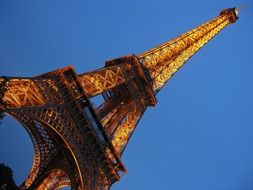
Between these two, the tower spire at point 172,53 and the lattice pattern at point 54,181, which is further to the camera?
the tower spire at point 172,53

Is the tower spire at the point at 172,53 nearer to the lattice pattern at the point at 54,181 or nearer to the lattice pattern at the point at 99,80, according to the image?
the lattice pattern at the point at 99,80

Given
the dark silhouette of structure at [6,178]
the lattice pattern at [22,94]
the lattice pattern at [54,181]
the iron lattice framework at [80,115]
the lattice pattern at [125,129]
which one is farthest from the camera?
the lattice pattern at [125,129]

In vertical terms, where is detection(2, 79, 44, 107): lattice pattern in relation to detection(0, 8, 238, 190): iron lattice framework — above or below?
above

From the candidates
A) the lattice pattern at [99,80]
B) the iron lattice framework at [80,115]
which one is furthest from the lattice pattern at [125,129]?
the lattice pattern at [99,80]

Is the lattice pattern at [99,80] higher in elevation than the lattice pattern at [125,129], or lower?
higher

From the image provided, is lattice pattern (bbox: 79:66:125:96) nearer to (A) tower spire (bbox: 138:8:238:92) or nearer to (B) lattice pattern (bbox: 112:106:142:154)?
(B) lattice pattern (bbox: 112:106:142:154)

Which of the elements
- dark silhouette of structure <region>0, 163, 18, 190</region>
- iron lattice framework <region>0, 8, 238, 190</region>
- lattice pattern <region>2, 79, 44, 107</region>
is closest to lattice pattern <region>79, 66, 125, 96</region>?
iron lattice framework <region>0, 8, 238, 190</region>

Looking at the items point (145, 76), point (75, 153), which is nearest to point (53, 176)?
point (75, 153)
